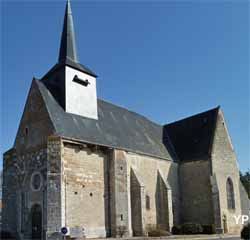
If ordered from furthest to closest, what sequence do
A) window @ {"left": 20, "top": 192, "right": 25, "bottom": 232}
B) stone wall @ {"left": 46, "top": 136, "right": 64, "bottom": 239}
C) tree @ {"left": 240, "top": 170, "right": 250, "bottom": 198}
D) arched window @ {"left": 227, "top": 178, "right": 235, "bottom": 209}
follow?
tree @ {"left": 240, "top": 170, "right": 250, "bottom": 198} < arched window @ {"left": 227, "top": 178, "right": 235, "bottom": 209} < window @ {"left": 20, "top": 192, "right": 25, "bottom": 232} < stone wall @ {"left": 46, "top": 136, "right": 64, "bottom": 239}

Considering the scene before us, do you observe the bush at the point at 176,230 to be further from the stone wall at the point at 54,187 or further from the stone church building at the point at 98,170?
the stone wall at the point at 54,187

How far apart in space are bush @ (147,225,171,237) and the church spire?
519 inches

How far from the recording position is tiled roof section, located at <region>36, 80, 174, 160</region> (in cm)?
2025

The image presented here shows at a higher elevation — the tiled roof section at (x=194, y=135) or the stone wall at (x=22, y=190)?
the tiled roof section at (x=194, y=135)

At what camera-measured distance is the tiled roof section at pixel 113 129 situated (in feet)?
66.4

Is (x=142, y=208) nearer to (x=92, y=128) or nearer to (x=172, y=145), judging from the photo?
(x=92, y=128)

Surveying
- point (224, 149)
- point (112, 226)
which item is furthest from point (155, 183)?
point (224, 149)

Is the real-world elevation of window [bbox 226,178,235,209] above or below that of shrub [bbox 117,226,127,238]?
above

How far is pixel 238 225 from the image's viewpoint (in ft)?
87.5

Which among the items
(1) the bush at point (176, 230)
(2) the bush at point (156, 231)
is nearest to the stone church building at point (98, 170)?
(1) the bush at point (176, 230)

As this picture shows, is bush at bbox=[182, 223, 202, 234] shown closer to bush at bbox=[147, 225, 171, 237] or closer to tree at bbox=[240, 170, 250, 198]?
bush at bbox=[147, 225, 171, 237]

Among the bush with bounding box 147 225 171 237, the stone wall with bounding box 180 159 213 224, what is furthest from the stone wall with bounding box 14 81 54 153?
the stone wall with bounding box 180 159 213 224

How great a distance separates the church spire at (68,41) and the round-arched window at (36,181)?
8.25 meters

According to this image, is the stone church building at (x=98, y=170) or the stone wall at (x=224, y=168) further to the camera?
the stone wall at (x=224, y=168)
